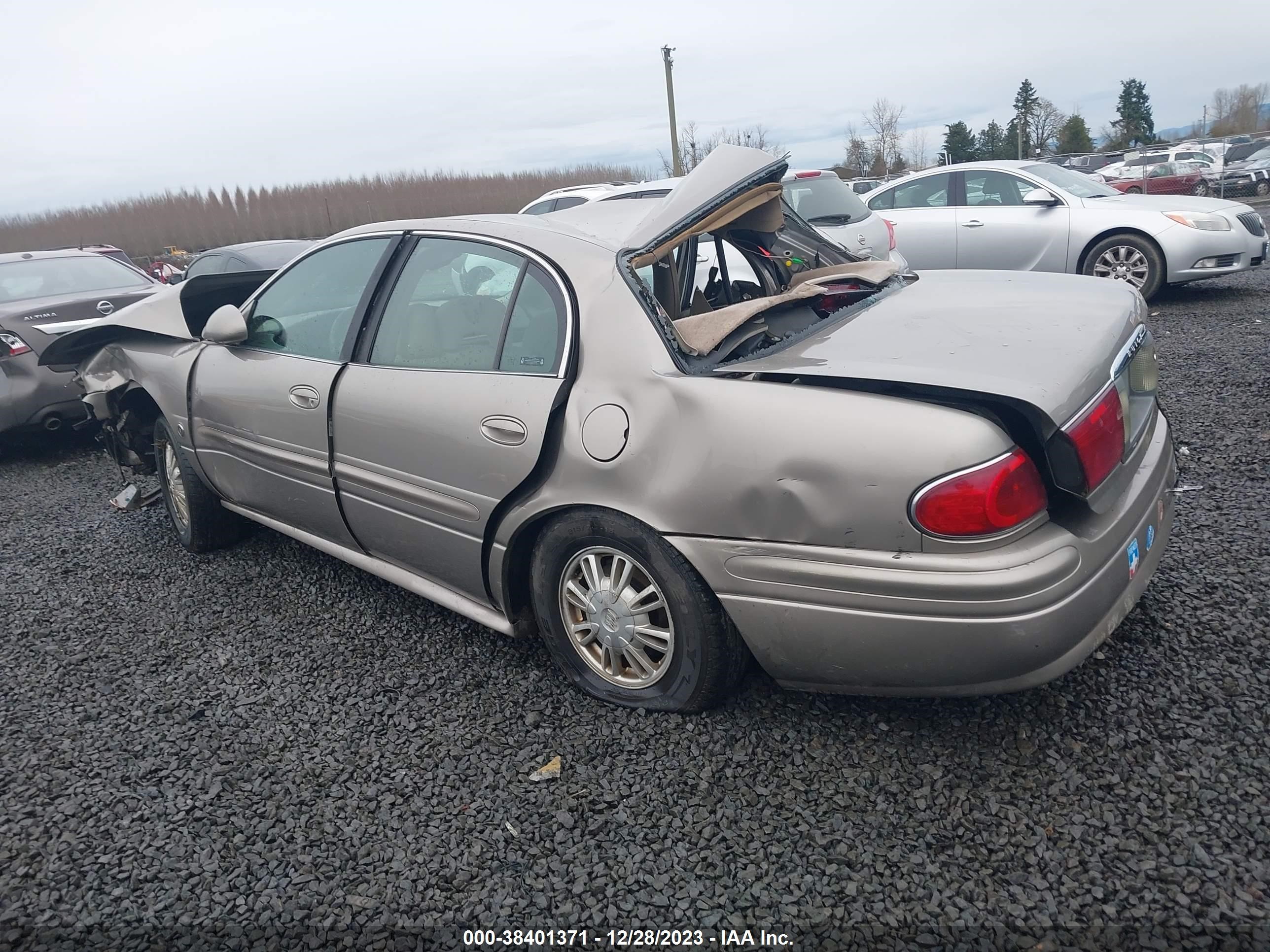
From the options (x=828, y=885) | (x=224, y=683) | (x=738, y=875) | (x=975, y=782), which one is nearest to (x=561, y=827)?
(x=738, y=875)

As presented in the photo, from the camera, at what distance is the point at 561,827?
231 centimetres

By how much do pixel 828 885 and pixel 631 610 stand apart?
91 cm

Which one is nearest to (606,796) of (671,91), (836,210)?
(836,210)

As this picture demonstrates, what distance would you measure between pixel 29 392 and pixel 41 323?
0.54 m

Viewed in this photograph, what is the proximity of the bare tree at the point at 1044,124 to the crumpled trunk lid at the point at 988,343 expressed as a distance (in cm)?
5566

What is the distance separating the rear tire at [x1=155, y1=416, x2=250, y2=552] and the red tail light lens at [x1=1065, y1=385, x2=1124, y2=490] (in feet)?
12.1

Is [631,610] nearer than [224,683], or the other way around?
[631,610]

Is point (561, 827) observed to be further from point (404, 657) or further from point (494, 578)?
point (404, 657)

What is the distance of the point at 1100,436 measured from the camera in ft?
7.36

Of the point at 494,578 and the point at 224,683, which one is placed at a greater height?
the point at 494,578

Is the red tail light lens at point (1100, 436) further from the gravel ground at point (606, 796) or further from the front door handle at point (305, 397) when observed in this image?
the front door handle at point (305, 397)

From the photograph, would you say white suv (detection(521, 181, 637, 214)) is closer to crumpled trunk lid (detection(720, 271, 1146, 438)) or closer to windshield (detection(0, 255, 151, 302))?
windshield (detection(0, 255, 151, 302))

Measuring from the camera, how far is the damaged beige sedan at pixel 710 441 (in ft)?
6.90

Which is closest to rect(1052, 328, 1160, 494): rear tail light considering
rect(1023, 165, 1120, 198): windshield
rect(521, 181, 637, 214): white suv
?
rect(1023, 165, 1120, 198): windshield
